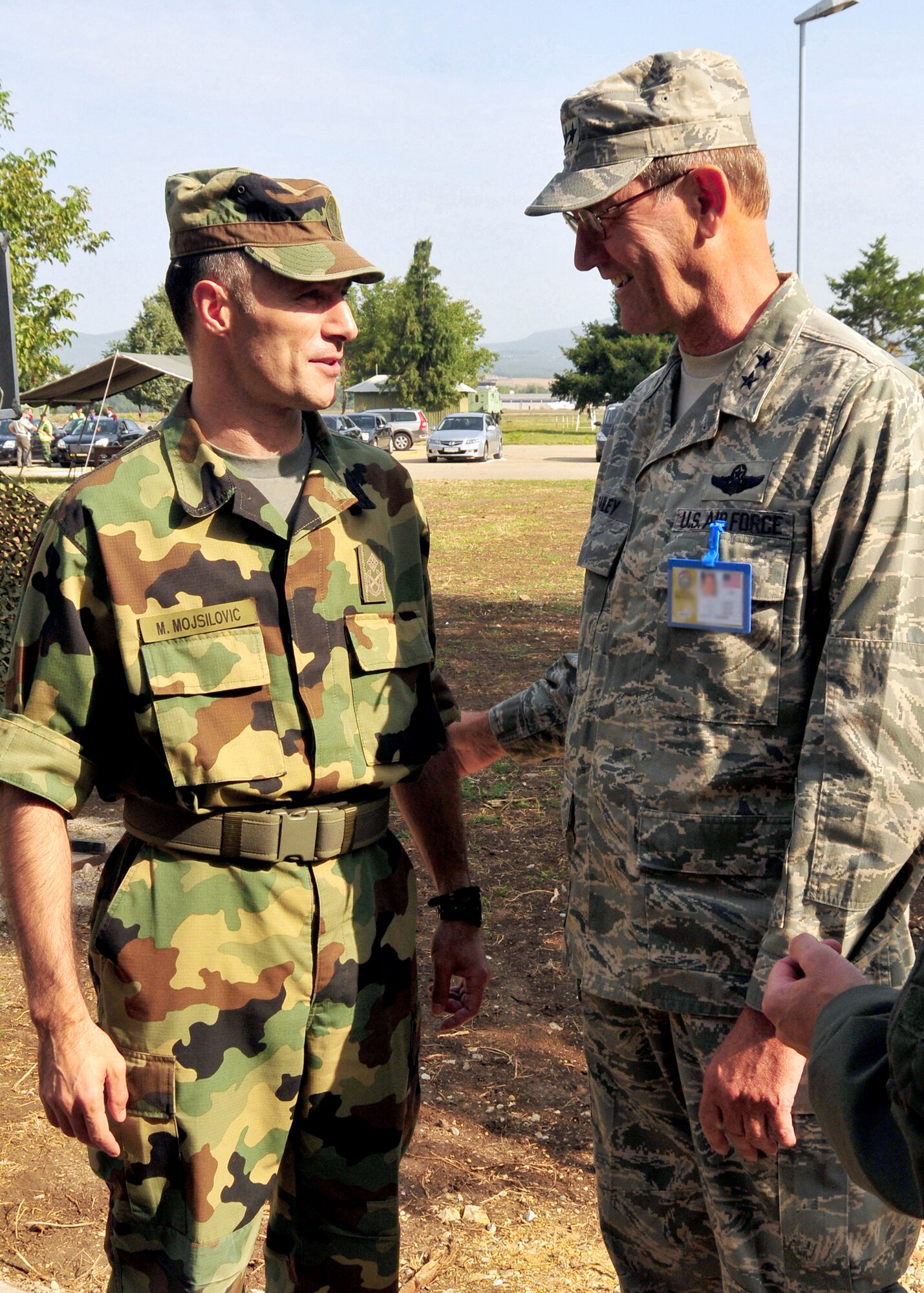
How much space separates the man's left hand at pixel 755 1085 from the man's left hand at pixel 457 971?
2.49ft

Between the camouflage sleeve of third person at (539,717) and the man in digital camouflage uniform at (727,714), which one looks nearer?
the man in digital camouflage uniform at (727,714)

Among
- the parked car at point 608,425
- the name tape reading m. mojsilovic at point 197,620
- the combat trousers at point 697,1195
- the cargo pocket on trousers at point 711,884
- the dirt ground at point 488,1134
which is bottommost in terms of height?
the dirt ground at point 488,1134

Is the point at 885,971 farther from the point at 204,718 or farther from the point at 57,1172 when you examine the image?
the point at 57,1172

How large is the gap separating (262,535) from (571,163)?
2.92 ft

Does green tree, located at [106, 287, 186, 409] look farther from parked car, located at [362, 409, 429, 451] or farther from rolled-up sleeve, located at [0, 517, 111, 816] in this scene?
rolled-up sleeve, located at [0, 517, 111, 816]

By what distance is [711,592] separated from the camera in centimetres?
202

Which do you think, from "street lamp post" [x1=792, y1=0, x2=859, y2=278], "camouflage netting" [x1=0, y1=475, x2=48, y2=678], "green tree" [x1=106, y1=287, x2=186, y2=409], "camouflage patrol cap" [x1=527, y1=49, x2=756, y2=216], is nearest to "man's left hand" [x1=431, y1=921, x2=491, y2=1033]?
"camouflage patrol cap" [x1=527, y1=49, x2=756, y2=216]

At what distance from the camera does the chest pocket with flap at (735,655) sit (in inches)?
77.8

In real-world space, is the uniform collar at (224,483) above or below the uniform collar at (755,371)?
below

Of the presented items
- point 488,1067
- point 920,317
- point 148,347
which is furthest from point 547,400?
point 488,1067

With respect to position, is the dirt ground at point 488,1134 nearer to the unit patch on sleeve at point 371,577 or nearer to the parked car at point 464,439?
the unit patch on sleeve at point 371,577

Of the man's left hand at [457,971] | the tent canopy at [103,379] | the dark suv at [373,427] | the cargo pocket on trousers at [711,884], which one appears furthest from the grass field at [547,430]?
the cargo pocket on trousers at [711,884]

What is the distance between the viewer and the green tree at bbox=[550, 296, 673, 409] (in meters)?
49.0

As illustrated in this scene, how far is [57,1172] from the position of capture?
332 cm
